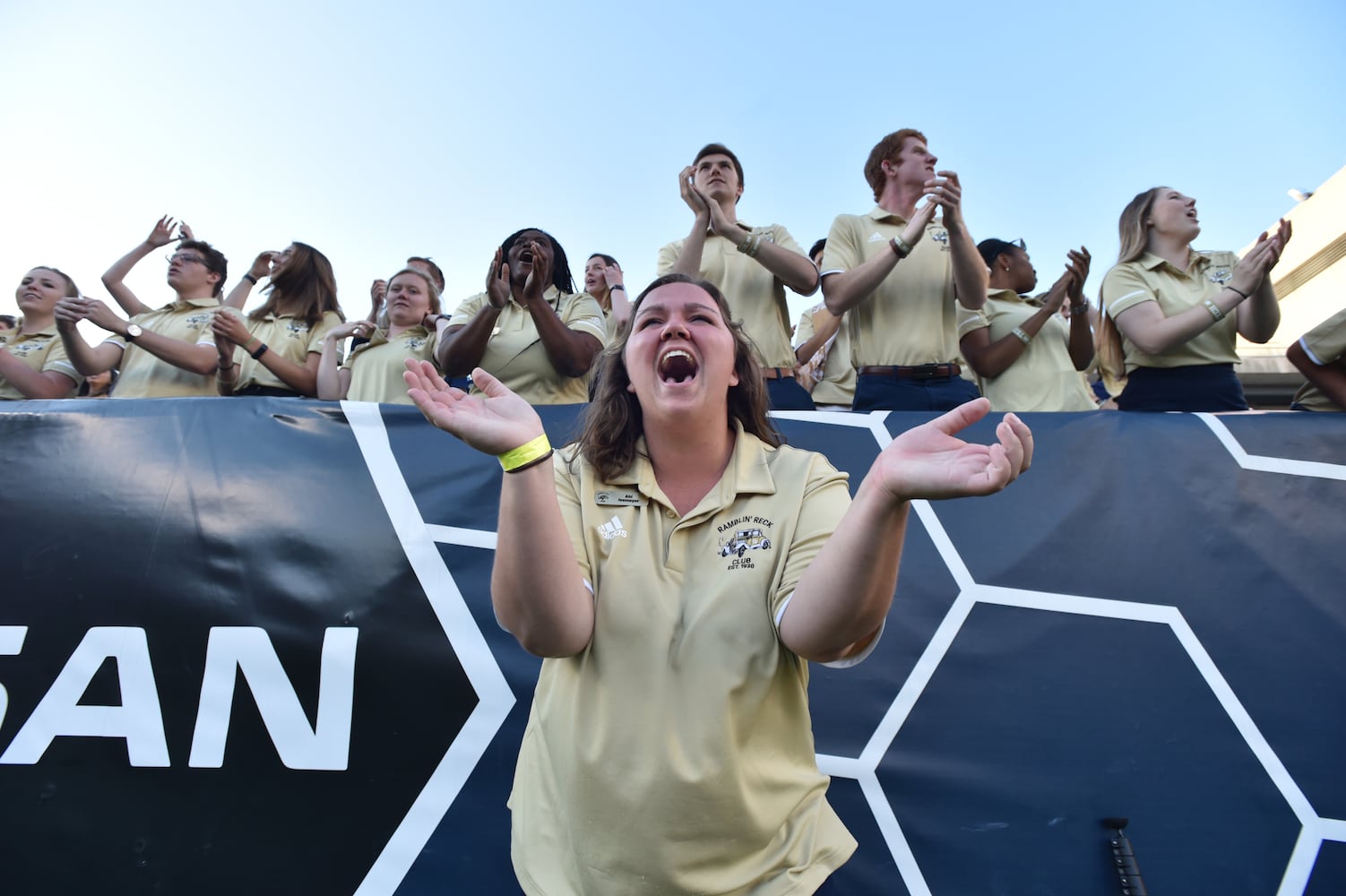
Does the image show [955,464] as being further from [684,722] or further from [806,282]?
[806,282]

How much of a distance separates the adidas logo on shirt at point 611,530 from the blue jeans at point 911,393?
204 cm

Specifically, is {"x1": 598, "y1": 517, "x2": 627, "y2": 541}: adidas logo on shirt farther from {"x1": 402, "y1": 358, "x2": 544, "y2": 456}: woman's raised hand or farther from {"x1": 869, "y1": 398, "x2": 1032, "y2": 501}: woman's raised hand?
{"x1": 869, "y1": 398, "x2": 1032, "y2": 501}: woman's raised hand

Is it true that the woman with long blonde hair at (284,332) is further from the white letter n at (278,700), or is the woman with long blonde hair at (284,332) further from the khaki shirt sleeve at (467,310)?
the white letter n at (278,700)


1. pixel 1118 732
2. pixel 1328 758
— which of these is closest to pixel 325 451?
pixel 1118 732

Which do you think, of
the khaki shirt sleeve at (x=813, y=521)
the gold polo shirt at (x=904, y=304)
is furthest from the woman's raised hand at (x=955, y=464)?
the gold polo shirt at (x=904, y=304)

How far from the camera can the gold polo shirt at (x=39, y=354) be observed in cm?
414

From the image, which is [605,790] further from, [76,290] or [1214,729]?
[76,290]

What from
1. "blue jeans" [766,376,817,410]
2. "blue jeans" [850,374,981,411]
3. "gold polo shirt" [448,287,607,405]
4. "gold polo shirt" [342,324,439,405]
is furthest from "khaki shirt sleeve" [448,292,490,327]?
"blue jeans" [850,374,981,411]

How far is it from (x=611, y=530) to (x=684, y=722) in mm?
363

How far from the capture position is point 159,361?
3730mm

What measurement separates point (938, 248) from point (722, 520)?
261 centimetres

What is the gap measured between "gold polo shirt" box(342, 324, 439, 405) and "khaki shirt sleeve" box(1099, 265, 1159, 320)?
2990mm

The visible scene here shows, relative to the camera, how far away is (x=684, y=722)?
122 centimetres

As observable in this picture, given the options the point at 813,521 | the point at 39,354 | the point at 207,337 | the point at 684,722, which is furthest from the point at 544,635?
the point at 39,354
